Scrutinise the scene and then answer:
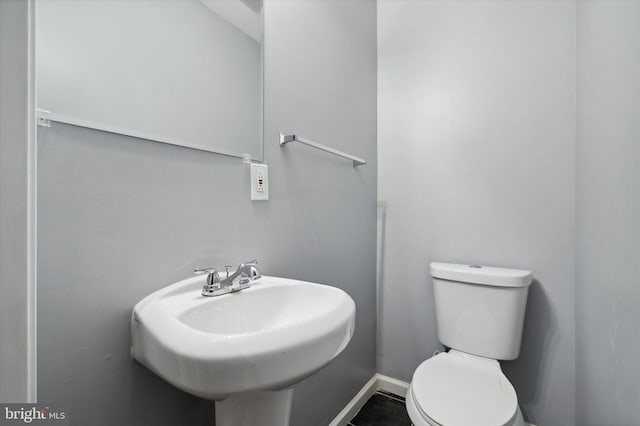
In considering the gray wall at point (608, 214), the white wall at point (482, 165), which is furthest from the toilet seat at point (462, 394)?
the white wall at point (482, 165)

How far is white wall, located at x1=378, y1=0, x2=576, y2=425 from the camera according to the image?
122 cm

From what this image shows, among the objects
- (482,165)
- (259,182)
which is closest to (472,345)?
(482,165)

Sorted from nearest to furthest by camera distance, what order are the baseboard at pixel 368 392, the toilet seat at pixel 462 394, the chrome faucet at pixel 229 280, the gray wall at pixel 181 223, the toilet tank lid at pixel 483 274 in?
the gray wall at pixel 181 223 < the chrome faucet at pixel 229 280 < the toilet seat at pixel 462 394 < the toilet tank lid at pixel 483 274 < the baseboard at pixel 368 392

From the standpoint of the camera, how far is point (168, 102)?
71 centimetres

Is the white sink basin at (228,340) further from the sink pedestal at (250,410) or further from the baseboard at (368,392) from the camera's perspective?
the baseboard at (368,392)

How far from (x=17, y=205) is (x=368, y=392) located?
5.61ft

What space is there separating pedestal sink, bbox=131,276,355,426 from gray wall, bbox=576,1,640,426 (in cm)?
64

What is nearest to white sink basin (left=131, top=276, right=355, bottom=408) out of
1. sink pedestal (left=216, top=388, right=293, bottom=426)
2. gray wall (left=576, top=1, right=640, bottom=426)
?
sink pedestal (left=216, top=388, right=293, bottom=426)

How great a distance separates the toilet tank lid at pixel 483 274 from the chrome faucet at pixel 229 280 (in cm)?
91

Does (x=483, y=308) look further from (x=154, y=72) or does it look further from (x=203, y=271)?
(x=154, y=72)

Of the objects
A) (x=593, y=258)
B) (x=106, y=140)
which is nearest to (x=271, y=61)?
(x=106, y=140)

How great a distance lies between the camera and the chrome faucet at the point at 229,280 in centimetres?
69

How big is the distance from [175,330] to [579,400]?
1.55 meters

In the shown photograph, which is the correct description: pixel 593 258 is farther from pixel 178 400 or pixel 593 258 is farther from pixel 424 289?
pixel 178 400
